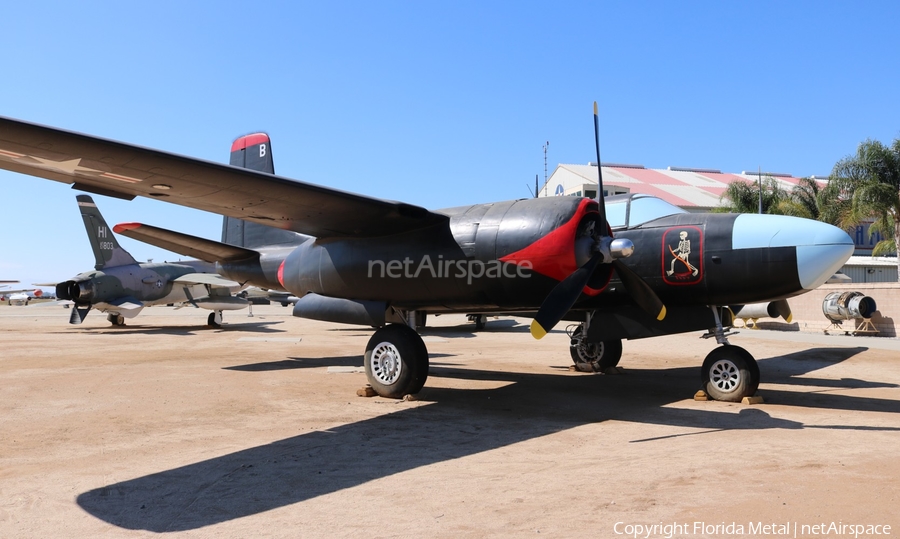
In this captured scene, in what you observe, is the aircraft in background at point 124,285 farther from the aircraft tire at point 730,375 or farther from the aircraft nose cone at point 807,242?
the aircraft nose cone at point 807,242

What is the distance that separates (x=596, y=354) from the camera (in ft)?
48.6

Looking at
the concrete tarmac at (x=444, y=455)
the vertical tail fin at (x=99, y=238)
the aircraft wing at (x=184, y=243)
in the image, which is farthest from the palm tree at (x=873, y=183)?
the vertical tail fin at (x=99, y=238)

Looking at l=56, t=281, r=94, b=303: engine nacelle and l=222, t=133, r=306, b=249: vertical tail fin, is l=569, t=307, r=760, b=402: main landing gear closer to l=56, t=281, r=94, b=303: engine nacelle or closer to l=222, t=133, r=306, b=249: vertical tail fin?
l=222, t=133, r=306, b=249: vertical tail fin

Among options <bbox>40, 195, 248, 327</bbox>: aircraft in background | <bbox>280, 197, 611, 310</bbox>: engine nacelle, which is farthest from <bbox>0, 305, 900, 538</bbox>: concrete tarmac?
<bbox>40, 195, 248, 327</bbox>: aircraft in background

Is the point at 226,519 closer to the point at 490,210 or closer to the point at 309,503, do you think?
the point at 309,503

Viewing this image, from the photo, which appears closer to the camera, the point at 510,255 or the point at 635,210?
the point at 510,255

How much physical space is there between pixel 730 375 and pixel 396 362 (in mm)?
5367

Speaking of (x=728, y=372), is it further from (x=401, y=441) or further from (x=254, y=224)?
(x=254, y=224)

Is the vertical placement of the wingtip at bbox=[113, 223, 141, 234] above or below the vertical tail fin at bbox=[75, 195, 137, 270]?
below

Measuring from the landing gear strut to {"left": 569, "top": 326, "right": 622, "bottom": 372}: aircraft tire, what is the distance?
13.7 ft

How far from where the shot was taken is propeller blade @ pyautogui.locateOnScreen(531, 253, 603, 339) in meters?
8.64

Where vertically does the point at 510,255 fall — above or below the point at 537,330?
above

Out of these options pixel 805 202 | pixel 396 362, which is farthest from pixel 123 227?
pixel 805 202

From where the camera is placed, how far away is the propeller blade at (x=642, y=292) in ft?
31.5
